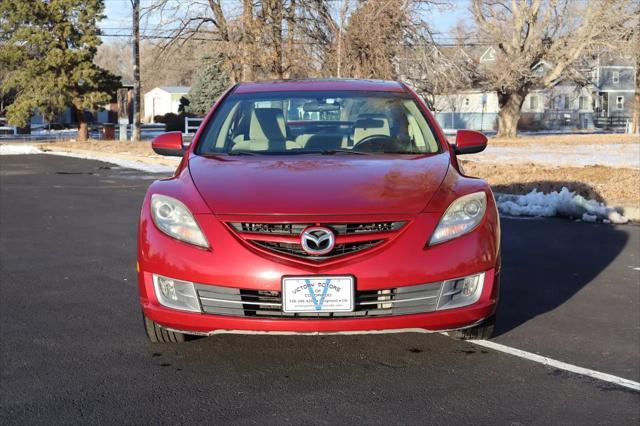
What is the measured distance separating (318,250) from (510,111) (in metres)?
42.9

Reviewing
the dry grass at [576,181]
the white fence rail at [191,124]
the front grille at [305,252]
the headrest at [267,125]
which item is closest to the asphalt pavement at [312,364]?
the front grille at [305,252]

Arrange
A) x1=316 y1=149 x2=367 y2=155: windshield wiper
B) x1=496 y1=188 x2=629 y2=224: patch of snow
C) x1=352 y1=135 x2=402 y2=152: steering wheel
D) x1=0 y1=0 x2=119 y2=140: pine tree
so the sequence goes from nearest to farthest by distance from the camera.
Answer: x1=316 y1=149 x2=367 y2=155: windshield wiper
x1=352 y1=135 x2=402 y2=152: steering wheel
x1=496 y1=188 x2=629 y2=224: patch of snow
x1=0 y1=0 x2=119 y2=140: pine tree

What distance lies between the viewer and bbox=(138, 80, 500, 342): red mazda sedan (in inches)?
153

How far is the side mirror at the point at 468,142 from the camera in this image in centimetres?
550

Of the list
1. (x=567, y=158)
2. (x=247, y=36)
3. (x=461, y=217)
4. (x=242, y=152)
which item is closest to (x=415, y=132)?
(x=242, y=152)

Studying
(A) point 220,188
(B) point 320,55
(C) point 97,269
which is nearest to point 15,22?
(B) point 320,55

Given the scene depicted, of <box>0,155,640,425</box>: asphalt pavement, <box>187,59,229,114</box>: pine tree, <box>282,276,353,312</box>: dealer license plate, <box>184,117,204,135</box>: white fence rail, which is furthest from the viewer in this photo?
<box>187,59,229,114</box>: pine tree

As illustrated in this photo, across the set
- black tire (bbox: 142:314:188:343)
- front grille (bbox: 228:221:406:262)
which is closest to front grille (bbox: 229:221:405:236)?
front grille (bbox: 228:221:406:262)

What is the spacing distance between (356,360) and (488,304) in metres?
0.80

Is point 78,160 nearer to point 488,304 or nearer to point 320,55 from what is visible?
point 320,55

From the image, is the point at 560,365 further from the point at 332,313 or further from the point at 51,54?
the point at 51,54

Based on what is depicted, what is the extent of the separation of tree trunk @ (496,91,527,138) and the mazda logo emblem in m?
42.3

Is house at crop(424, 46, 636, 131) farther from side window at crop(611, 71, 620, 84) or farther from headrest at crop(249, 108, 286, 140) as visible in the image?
headrest at crop(249, 108, 286, 140)

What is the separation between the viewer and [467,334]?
466 cm
